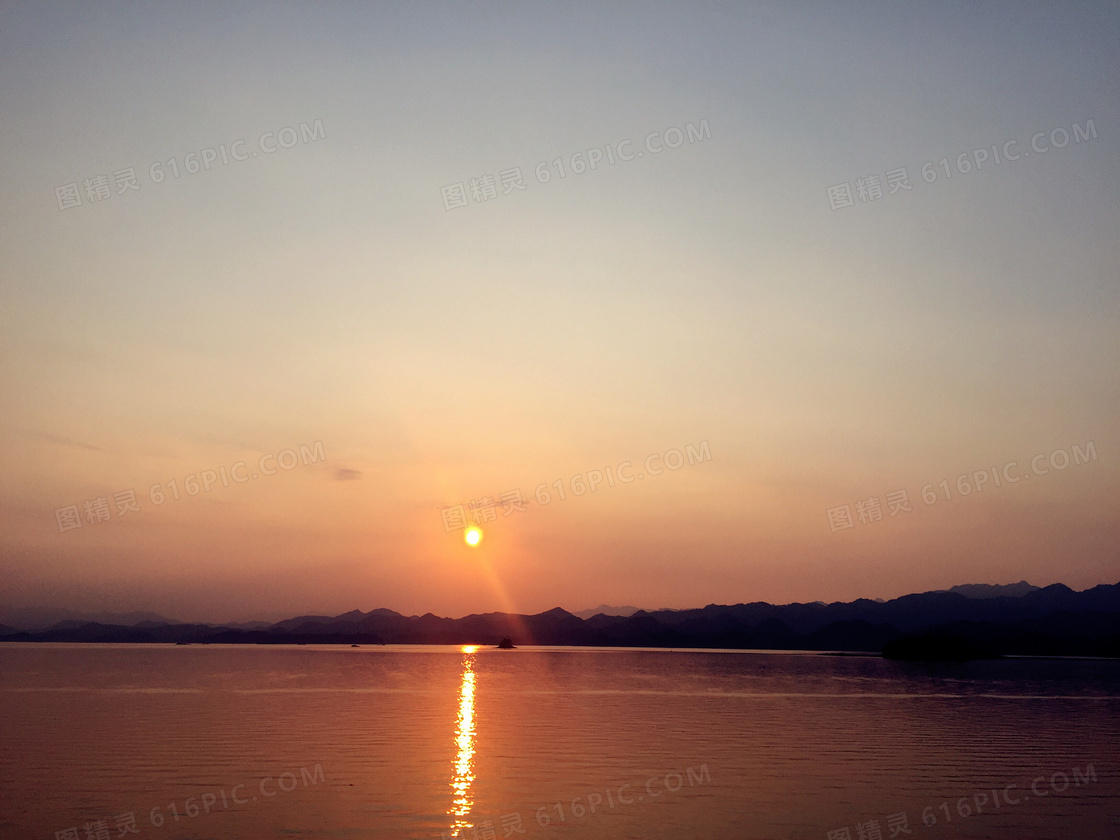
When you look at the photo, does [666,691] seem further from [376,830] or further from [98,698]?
[376,830]

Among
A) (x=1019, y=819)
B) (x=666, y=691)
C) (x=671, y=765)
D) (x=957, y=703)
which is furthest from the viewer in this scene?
(x=666, y=691)

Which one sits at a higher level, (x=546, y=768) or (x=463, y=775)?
(x=463, y=775)

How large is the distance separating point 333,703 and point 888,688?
5487 centimetres

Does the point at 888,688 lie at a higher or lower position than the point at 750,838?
lower

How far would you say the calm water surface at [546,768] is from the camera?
22.9 metres

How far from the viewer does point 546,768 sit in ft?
104

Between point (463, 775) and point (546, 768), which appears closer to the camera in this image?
point (463, 775)

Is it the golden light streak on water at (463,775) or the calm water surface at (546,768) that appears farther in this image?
the calm water surface at (546,768)

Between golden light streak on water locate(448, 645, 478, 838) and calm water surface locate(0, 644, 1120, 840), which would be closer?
golden light streak on water locate(448, 645, 478, 838)

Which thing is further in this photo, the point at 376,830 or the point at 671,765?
the point at 671,765

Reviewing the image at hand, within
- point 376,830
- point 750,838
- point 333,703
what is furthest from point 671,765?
point 333,703

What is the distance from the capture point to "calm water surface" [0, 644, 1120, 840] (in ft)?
75.3

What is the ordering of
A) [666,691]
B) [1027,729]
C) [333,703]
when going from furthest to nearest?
[666,691] < [333,703] < [1027,729]

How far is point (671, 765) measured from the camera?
32625 millimetres
